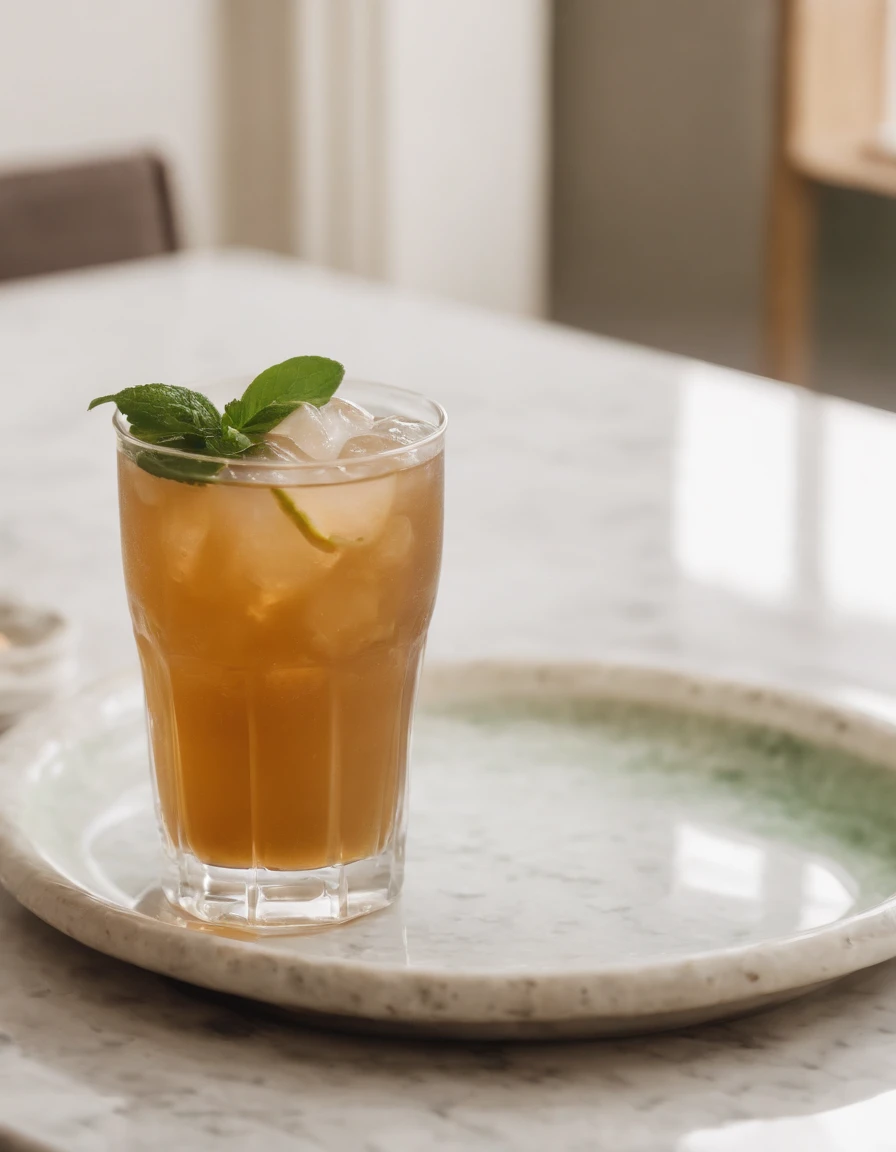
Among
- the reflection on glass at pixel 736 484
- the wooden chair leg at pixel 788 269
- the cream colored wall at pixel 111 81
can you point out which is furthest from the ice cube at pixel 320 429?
the wooden chair leg at pixel 788 269

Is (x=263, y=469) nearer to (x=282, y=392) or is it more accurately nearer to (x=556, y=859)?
(x=282, y=392)

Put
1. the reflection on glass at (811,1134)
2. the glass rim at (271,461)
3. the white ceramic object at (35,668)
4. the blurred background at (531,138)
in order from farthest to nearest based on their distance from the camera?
the blurred background at (531,138) < the white ceramic object at (35,668) < the glass rim at (271,461) < the reflection on glass at (811,1134)

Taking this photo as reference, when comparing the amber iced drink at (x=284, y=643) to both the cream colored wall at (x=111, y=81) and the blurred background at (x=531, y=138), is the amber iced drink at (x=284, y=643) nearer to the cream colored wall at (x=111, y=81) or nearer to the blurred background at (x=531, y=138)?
the cream colored wall at (x=111, y=81)

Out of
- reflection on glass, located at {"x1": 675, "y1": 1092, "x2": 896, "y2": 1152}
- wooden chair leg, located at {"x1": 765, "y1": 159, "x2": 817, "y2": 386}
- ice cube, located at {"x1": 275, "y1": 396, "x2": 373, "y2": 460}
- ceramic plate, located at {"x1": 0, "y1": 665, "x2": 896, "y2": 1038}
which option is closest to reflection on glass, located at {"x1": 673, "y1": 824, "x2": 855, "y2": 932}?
ceramic plate, located at {"x1": 0, "y1": 665, "x2": 896, "y2": 1038}

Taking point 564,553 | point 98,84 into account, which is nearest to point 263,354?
point 564,553

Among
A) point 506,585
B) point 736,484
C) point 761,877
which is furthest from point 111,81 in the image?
point 761,877

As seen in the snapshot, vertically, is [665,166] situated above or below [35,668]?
below
